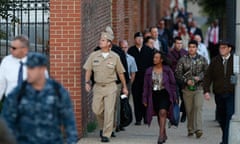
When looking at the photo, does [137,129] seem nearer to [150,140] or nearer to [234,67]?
[150,140]

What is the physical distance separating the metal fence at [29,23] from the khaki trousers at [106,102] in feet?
5.94

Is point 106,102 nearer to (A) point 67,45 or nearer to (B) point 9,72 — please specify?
(A) point 67,45

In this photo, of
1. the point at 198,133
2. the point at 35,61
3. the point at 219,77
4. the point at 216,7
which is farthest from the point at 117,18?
the point at 35,61

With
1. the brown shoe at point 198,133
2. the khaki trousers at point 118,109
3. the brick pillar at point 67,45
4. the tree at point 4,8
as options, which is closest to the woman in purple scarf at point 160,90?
the khaki trousers at point 118,109

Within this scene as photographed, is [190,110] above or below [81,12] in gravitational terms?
below

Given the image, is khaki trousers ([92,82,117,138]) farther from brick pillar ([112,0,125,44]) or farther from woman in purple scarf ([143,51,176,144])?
brick pillar ([112,0,125,44])

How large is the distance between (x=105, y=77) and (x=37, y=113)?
5.70 metres

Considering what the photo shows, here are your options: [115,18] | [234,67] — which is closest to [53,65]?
[234,67]

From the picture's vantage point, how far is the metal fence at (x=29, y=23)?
15.1 m

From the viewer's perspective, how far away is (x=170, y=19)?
132 feet

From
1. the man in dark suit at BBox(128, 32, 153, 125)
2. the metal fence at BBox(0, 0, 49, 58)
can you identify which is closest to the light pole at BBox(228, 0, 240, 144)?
the metal fence at BBox(0, 0, 49, 58)

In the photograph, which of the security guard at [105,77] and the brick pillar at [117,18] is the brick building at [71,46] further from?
the brick pillar at [117,18]

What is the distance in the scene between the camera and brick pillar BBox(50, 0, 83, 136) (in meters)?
14.1

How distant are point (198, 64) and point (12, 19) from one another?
3277 mm
